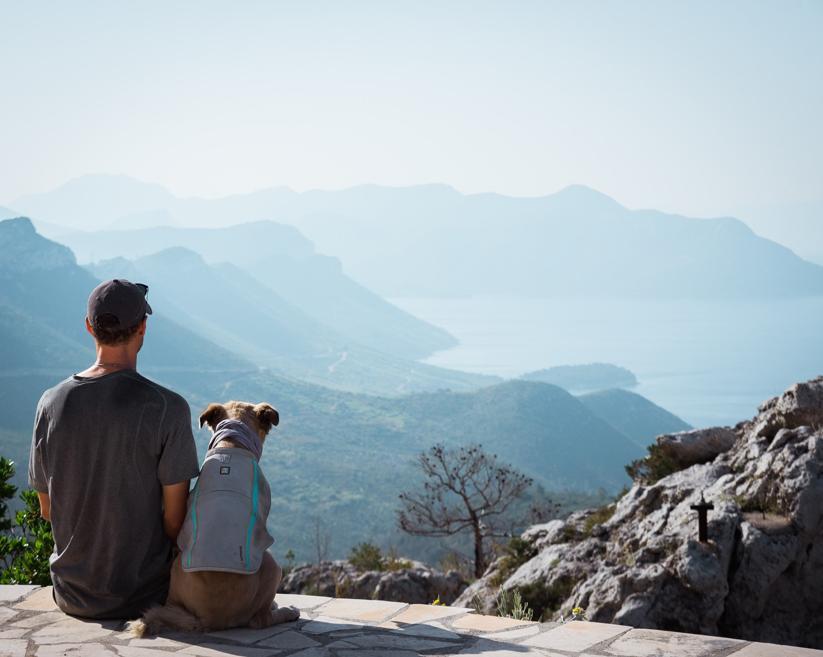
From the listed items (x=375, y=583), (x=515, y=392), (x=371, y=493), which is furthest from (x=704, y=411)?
(x=375, y=583)

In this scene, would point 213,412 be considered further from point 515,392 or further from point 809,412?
point 515,392

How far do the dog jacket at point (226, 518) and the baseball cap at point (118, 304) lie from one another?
0.78 m

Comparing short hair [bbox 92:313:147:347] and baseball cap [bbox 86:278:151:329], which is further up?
baseball cap [bbox 86:278:151:329]

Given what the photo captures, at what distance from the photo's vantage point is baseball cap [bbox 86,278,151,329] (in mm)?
4277

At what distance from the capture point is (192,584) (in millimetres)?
4273

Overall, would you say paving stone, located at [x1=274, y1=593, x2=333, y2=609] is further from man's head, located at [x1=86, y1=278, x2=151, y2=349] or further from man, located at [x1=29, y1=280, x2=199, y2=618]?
man's head, located at [x1=86, y1=278, x2=151, y2=349]

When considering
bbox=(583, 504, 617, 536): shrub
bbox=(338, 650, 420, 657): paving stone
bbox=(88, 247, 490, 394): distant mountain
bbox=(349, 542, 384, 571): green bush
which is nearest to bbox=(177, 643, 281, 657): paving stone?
bbox=(338, 650, 420, 657): paving stone

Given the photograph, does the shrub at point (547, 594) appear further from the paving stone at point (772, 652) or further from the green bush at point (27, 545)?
the green bush at point (27, 545)

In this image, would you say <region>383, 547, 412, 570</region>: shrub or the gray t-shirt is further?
<region>383, 547, 412, 570</region>: shrub

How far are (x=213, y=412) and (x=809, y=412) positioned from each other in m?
6.42

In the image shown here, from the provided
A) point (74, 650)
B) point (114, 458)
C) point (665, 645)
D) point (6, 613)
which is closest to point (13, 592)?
point (6, 613)

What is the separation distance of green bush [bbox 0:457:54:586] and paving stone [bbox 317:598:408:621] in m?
2.88

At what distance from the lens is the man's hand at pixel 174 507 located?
4375 millimetres

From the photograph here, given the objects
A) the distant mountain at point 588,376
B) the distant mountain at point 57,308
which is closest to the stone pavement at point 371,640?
the distant mountain at point 57,308
